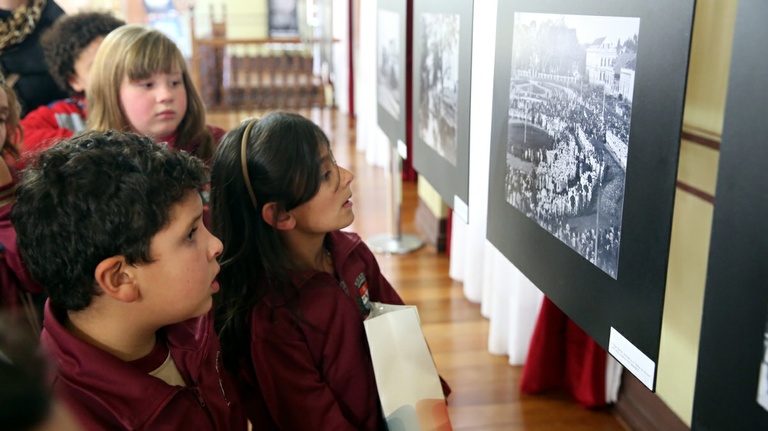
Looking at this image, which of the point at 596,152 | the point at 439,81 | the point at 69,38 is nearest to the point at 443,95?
the point at 439,81

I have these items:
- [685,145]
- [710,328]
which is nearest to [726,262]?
[710,328]

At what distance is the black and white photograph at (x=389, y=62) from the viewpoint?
3.41 metres

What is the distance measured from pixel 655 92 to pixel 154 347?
1026 millimetres

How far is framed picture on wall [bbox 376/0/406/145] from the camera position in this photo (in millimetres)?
3295

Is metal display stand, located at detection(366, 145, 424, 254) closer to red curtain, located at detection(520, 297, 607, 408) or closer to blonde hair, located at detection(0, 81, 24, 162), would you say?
red curtain, located at detection(520, 297, 607, 408)

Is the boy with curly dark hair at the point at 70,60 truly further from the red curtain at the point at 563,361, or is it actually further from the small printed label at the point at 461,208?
the red curtain at the point at 563,361

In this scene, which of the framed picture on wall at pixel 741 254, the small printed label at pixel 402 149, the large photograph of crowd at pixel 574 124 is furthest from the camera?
the small printed label at pixel 402 149

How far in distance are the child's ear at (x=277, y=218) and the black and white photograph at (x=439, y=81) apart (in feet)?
2.84

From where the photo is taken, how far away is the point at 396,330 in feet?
5.54

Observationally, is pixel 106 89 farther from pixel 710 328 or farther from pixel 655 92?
pixel 710 328

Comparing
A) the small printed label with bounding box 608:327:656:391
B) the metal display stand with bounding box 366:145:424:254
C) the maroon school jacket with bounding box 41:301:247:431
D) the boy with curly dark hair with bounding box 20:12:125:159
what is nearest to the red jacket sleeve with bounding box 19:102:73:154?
the boy with curly dark hair with bounding box 20:12:125:159

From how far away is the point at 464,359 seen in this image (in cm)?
315

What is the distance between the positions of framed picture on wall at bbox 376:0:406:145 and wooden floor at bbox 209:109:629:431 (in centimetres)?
87

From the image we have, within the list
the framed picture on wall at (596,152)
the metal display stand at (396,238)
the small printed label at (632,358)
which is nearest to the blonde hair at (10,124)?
the framed picture on wall at (596,152)
